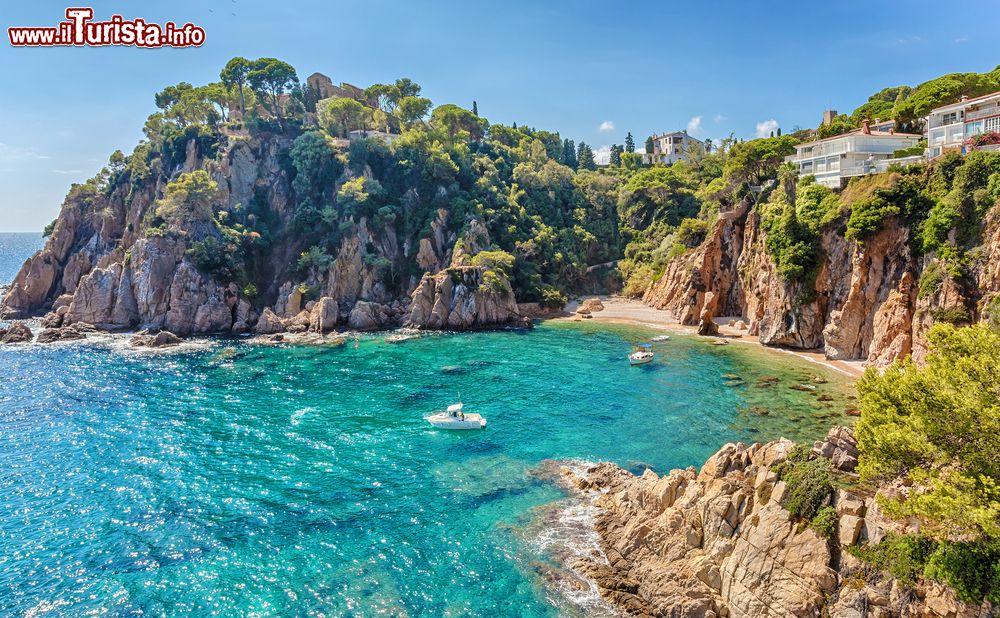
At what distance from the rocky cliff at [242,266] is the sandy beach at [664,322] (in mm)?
15398

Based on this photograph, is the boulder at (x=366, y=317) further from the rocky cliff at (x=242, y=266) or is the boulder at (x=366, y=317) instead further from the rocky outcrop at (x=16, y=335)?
the rocky outcrop at (x=16, y=335)

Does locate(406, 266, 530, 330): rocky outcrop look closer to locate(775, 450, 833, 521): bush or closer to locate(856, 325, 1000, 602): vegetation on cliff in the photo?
locate(775, 450, 833, 521): bush

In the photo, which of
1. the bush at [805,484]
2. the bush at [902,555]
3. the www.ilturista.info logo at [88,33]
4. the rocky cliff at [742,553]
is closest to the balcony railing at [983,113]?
the rocky cliff at [742,553]

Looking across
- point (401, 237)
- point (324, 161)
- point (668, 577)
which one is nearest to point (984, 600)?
point (668, 577)

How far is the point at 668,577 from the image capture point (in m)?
21.8

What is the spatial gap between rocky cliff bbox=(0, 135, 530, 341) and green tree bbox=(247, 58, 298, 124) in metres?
13.1

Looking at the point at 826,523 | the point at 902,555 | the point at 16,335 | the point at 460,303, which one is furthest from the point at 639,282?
the point at 16,335

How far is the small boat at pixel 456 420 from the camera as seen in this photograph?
4069 centimetres

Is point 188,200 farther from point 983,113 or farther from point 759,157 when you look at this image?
point 983,113

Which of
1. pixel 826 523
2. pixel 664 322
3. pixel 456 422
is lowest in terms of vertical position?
pixel 456 422

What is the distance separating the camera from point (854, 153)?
56.9 metres

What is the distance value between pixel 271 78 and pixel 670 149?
10213cm

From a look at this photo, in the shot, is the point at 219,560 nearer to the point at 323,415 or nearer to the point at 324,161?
the point at 323,415

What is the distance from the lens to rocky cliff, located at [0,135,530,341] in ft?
252
